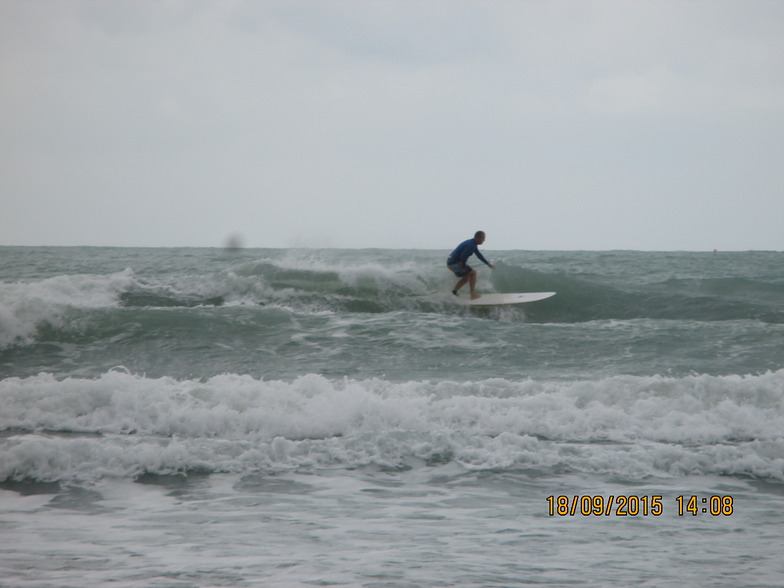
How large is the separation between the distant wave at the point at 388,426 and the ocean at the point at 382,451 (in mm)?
24

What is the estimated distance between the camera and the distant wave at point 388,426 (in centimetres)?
562

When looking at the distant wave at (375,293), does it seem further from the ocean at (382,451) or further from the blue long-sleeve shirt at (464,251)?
the ocean at (382,451)

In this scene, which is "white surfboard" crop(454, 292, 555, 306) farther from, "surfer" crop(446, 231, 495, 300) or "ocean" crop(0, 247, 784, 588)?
"ocean" crop(0, 247, 784, 588)

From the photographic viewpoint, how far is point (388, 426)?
6.66 metres

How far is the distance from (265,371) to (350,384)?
6.34 ft

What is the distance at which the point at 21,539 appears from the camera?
13.4 feet

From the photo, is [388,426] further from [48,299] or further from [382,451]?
[48,299]

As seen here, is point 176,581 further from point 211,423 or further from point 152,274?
point 152,274

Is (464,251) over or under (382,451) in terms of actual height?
over
